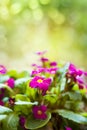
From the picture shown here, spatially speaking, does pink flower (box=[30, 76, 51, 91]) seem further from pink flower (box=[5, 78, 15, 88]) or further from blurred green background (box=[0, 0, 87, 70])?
blurred green background (box=[0, 0, 87, 70])

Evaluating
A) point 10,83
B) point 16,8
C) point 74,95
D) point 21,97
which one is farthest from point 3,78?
point 16,8

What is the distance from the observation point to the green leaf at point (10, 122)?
3.09 feet

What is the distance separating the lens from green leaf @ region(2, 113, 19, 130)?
94 cm

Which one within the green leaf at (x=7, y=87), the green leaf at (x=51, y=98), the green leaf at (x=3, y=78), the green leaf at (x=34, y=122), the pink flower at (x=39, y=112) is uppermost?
the green leaf at (x=3, y=78)

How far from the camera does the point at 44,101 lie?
3.46ft

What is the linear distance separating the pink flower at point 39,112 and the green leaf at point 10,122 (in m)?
0.06

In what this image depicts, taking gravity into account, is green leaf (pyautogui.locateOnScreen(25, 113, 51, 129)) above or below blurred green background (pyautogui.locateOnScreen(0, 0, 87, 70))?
below

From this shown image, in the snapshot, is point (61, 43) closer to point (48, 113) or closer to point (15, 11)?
point (15, 11)

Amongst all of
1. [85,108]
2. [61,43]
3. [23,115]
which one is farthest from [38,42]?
[23,115]

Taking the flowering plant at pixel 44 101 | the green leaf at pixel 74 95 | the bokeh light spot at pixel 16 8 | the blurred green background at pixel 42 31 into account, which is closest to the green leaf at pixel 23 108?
the flowering plant at pixel 44 101

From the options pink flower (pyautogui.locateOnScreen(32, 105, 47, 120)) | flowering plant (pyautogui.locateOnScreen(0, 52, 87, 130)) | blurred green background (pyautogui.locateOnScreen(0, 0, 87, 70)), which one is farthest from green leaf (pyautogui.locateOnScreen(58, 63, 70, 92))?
blurred green background (pyautogui.locateOnScreen(0, 0, 87, 70))

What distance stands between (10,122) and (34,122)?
7 centimetres

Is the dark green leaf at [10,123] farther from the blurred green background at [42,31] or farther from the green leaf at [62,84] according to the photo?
the blurred green background at [42,31]

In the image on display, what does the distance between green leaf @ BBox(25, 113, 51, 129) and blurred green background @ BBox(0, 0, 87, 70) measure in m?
1.03
